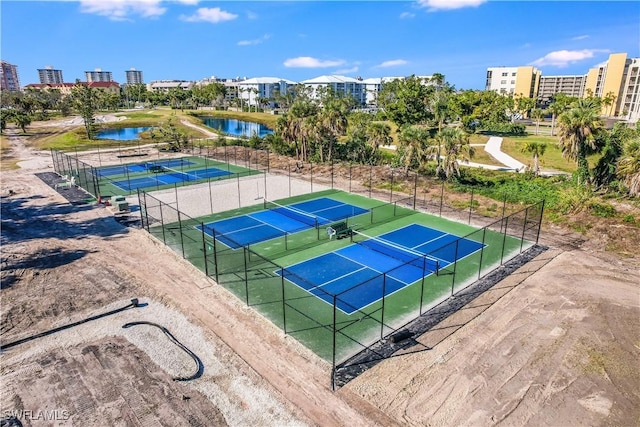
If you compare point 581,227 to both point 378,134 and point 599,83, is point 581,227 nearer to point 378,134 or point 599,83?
point 378,134

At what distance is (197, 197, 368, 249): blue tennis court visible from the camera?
74.8 ft

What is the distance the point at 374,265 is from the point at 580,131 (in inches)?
786

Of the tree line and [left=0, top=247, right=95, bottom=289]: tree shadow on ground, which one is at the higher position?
the tree line

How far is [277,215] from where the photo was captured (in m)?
26.9

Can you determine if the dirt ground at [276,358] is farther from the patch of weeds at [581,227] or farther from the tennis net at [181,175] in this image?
the tennis net at [181,175]

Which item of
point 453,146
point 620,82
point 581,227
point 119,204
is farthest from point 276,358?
point 620,82

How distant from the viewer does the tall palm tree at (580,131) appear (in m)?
28.0

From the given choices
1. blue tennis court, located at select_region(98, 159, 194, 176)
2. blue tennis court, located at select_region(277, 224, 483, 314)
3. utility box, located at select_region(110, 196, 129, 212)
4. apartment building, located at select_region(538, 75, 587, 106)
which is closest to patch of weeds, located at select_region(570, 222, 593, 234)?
blue tennis court, located at select_region(277, 224, 483, 314)

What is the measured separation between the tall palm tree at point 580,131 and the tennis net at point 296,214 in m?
18.5

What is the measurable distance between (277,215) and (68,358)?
52.0ft

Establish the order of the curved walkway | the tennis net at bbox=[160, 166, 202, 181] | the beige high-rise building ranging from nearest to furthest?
the tennis net at bbox=[160, 166, 202, 181] < the curved walkway < the beige high-rise building

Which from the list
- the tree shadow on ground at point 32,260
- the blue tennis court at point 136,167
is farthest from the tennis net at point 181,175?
the tree shadow on ground at point 32,260

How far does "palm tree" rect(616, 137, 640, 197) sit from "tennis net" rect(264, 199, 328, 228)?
1929cm

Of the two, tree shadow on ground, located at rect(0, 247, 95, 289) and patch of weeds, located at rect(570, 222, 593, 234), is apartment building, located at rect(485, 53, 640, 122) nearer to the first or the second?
patch of weeds, located at rect(570, 222, 593, 234)
